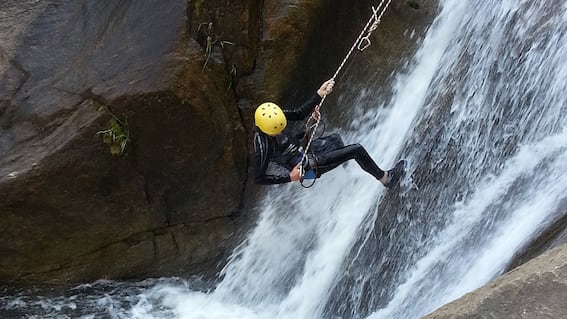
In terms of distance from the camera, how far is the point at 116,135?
6250 millimetres

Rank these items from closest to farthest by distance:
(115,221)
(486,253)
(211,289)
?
(486,253) → (115,221) → (211,289)

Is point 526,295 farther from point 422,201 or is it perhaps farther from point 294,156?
point 294,156

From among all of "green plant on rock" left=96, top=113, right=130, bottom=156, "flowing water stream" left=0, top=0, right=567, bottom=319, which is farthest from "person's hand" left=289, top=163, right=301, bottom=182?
"green plant on rock" left=96, top=113, right=130, bottom=156

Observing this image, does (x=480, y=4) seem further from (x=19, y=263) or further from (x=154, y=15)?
(x=19, y=263)

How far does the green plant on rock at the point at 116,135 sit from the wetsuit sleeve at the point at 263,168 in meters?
1.44

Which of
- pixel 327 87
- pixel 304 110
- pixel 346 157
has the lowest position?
pixel 346 157

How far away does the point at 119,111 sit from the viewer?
6223 mm

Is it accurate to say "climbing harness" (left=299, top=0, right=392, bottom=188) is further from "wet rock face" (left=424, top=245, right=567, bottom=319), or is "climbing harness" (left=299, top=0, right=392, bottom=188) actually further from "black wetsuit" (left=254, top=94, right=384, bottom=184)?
"wet rock face" (left=424, top=245, right=567, bottom=319)

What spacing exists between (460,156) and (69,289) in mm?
4717

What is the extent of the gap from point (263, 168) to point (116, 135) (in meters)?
1.60

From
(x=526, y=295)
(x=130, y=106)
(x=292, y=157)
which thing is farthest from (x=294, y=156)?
(x=526, y=295)

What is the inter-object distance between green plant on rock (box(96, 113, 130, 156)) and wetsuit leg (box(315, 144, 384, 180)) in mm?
1988

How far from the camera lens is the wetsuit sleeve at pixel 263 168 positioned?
577 centimetres

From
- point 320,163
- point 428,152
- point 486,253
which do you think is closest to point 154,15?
point 320,163
